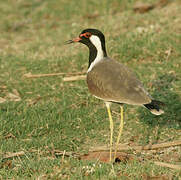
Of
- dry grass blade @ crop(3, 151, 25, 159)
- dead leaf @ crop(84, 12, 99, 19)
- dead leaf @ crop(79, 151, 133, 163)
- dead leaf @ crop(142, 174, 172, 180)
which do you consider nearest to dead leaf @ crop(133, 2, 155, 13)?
dead leaf @ crop(84, 12, 99, 19)

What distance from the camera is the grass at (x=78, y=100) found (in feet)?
12.7

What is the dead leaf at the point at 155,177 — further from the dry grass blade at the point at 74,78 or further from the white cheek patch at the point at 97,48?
the dry grass blade at the point at 74,78

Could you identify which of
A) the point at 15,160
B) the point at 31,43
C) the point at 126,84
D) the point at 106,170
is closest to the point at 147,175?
the point at 106,170

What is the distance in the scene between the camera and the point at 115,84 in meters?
4.24

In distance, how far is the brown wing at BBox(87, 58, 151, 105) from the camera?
4113 millimetres

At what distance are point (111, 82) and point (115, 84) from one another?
53 millimetres

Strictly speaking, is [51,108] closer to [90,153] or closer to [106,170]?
[90,153]

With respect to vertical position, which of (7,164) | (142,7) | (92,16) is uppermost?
(142,7)

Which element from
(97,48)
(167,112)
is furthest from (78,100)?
(97,48)

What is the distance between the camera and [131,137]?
5.16 meters

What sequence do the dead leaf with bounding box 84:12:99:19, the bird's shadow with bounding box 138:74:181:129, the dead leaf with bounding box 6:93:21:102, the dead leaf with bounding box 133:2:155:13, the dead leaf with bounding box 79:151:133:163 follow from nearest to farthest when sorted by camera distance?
1. the dead leaf with bounding box 79:151:133:163
2. the bird's shadow with bounding box 138:74:181:129
3. the dead leaf with bounding box 6:93:21:102
4. the dead leaf with bounding box 133:2:155:13
5. the dead leaf with bounding box 84:12:99:19

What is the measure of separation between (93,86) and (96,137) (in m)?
1.04

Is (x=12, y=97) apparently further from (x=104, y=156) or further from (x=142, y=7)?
(x=142, y=7)

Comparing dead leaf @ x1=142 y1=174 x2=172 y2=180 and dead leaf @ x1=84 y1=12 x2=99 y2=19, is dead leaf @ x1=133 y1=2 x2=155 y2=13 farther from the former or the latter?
dead leaf @ x1=142 y1=174 x2=172 y2=180
